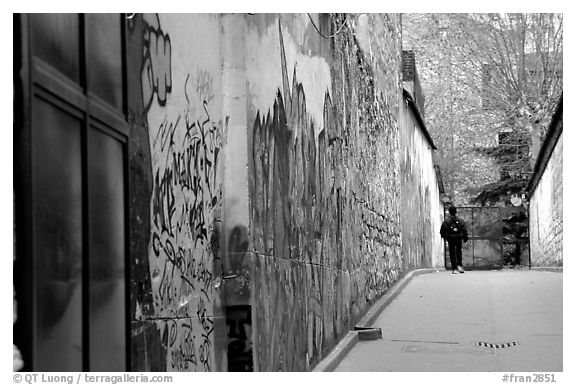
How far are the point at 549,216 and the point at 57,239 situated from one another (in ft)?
69.4

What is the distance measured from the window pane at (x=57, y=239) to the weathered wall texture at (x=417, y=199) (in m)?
15.6

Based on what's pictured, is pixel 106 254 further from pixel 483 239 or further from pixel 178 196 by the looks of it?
pixel 483 239

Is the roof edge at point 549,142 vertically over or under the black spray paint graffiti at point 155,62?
over

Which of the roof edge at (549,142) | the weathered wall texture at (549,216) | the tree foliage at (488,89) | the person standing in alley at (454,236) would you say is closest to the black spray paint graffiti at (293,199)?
the roof edge at (549,142)

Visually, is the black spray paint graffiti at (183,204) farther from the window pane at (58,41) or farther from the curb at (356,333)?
the curb at (356,333)

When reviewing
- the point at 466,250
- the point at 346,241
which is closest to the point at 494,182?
the point at 466,250

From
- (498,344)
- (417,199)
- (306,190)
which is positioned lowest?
(498,344)

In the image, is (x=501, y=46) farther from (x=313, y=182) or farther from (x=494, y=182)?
(x=313, y=182)

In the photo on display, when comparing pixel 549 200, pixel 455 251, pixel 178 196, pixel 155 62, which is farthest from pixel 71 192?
pixel 549 200

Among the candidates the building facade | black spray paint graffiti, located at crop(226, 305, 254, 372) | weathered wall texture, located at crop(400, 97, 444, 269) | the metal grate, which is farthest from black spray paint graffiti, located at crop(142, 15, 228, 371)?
weathered wall texture, located at crop(400, 97, 444, 269)

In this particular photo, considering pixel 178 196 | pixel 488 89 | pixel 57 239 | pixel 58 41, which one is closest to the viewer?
pixel 57 239

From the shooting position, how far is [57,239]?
3.30 metres

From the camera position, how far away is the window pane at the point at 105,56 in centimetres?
379

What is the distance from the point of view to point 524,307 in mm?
12695
